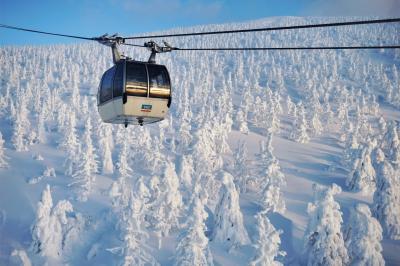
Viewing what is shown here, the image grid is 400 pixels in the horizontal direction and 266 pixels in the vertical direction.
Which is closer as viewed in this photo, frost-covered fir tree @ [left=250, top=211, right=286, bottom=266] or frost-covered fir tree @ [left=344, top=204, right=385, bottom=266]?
frost-covered fir tree @ [left=250, top=211, right=286, bottom=266]

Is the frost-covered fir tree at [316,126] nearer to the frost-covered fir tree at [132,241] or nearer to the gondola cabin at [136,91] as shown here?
the frost-covered fir tree at [132,241]

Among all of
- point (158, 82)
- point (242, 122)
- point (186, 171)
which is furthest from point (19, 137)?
point (158, 82)

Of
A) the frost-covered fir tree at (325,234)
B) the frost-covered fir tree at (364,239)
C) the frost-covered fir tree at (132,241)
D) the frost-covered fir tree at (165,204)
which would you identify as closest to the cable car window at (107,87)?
the frost-covered fir tree at (132,241)

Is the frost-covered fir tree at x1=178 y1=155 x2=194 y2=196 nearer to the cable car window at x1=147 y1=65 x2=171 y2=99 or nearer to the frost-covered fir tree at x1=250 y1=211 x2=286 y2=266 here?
the frost-covered fir tree at x1=250 y1=211 x2=286 y2=266

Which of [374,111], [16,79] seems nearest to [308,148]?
[374,111]

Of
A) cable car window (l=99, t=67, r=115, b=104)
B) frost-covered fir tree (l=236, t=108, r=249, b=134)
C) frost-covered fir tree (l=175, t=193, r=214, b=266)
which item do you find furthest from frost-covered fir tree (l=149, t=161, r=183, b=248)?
frost-covered fir tree (l=236, t=108, r=249, b=134)

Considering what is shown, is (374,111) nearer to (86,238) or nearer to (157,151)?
(157,151)

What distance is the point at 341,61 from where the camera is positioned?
651ft

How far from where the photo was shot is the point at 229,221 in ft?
147

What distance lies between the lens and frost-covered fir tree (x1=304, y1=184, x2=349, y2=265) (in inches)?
1415

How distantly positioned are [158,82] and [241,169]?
49.5 metres

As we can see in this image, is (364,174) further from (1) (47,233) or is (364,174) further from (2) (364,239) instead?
(1) (47,233)

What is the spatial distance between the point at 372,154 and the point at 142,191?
34.1 metres

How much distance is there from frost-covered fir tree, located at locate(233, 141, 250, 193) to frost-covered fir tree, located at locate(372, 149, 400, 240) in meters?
17.9
